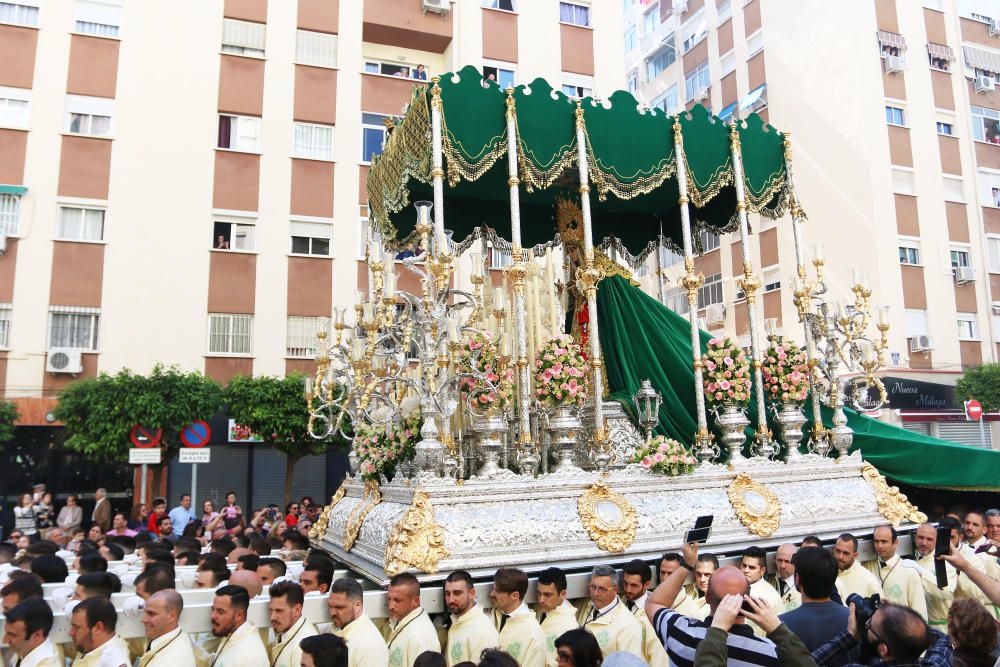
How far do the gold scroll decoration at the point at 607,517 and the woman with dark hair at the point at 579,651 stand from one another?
313 centimetres

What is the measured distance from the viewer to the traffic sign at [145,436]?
1451 cm

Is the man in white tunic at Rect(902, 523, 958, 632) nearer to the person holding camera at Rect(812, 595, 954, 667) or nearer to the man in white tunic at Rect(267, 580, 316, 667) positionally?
the person holding camera at Rect(812, 595, 954, 667)

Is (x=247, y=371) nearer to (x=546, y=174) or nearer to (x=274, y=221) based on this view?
(x=274, y=221)

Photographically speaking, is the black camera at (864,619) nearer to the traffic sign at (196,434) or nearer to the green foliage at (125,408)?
the traffic sign at (196,434)

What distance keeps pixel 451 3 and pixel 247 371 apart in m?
10.7

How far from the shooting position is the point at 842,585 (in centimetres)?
539

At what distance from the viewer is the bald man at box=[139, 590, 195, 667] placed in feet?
12.8

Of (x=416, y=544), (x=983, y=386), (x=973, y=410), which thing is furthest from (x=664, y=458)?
(x=983, y=386)

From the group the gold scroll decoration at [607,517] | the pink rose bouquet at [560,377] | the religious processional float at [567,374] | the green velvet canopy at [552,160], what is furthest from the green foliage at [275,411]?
the gold scroll decoration at [607,517]

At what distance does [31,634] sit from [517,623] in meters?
2.51

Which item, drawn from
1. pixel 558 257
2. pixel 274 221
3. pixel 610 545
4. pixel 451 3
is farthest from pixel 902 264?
pixel 610 545

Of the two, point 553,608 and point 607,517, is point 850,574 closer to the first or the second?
point 607,517

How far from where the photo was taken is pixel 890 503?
815 cm

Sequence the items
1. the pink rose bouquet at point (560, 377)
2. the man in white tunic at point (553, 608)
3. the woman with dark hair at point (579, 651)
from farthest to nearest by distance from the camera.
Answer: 1. the pink rose bouquet at point (560, 377)
2. the man in white tunic at point (553, 608)
3. the woman with dark hair at point (579, 651)
